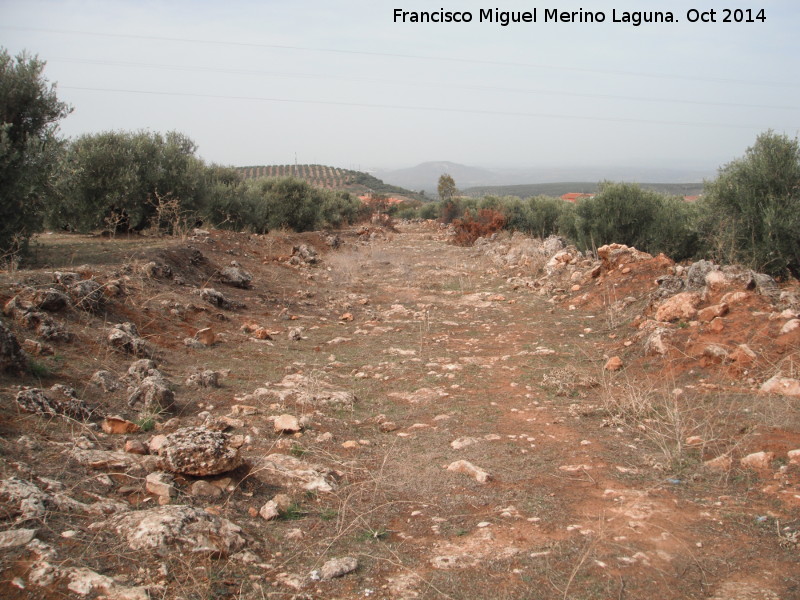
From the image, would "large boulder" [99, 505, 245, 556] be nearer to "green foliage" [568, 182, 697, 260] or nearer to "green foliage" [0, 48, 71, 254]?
"green foliage" [0, 48, 71, 254]

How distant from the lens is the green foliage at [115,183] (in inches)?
472

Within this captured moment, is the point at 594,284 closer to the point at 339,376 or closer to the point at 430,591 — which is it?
the point at 339,376

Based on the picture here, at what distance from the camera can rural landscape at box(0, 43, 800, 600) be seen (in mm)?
2428

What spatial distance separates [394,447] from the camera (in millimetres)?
Result: 4086

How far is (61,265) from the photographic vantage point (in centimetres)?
827

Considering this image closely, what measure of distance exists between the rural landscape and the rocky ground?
0.02 m

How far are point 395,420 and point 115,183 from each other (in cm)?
1018

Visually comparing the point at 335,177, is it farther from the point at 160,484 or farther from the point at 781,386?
the point at 160,484

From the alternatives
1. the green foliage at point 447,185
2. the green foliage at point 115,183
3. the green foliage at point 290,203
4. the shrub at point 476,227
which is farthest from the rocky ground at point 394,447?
the green foliage at point 447,185

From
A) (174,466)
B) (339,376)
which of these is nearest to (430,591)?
(174,466)

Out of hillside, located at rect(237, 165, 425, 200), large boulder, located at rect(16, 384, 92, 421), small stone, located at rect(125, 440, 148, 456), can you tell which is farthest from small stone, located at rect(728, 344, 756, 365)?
hillside, located at rect(237, 165, 425, 200)

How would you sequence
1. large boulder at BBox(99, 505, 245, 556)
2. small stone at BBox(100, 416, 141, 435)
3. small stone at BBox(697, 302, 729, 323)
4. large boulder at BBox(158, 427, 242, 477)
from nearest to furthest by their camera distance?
large boulder at BBox(99, 505, 245, 556), large boulder at BBox(158, 427, 242, 477), small stone at BBox(100, 416, 141, 435), small stone at BBox(697, 302, 729, 323)

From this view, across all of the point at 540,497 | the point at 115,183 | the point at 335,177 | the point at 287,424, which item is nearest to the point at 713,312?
the point at 540,497

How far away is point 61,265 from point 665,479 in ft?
27.5
